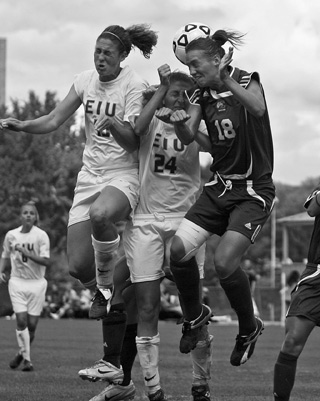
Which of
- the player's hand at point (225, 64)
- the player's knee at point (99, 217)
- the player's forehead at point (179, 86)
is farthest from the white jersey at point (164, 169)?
the player's hand at point (225, 64)

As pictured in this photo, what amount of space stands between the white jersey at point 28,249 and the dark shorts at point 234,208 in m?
8.04

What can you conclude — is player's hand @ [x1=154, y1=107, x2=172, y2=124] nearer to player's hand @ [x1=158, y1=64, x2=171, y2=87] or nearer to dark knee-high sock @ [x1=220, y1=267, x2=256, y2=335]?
player's hand @ [x1=158, y1=64, x2=171, y2=87]

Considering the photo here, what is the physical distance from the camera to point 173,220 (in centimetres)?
977

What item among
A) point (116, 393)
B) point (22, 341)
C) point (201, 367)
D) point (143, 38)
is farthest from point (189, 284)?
point (22, 341)

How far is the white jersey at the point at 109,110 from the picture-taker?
9734mm

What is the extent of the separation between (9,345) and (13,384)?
842 centimetres

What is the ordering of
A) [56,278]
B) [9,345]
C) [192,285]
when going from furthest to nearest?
[56,278], [9,345], [192,285]

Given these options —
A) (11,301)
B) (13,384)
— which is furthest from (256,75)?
(11,301)

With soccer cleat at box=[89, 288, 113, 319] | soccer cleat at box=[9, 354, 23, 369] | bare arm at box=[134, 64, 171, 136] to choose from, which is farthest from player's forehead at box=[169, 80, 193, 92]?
soccer cleat at box=[9, 354, 23, 369]

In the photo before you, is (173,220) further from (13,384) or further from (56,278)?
(56,278)

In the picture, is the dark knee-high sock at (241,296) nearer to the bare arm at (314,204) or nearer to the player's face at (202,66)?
the bare arm at (314,204)

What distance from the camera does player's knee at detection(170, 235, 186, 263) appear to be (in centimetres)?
901

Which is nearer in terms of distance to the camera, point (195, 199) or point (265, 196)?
point (265, 196)

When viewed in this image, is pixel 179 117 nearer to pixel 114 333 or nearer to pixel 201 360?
pixel 114 333
